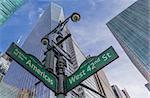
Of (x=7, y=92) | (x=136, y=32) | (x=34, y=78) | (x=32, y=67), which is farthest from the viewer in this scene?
(x=136, y=32)

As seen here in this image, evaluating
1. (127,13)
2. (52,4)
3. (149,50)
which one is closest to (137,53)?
(149,50)

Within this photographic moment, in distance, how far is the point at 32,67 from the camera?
6711 millimetres

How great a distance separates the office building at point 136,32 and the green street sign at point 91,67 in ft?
269

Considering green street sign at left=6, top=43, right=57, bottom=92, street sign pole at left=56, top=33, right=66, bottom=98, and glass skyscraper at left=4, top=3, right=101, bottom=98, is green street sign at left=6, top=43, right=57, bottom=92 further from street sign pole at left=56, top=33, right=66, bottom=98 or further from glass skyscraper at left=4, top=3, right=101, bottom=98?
glass skyscraper at left=4, top=3, right=101, bottom=98

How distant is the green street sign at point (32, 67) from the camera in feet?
21.7

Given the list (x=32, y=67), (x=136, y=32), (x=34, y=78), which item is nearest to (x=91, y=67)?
(x=32, y=67)

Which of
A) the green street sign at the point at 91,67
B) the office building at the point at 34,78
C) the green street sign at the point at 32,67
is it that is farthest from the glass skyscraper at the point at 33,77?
the green street sign at the point at 32,67

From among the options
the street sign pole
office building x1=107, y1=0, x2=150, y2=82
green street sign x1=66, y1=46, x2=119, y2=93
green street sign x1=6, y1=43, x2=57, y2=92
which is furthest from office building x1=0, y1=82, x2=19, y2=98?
green street sign x1=66, y1=46, x2=119, y2=93

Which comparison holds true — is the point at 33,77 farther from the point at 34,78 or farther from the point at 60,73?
the point at 60,73

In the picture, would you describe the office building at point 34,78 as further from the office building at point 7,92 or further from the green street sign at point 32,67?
the green street sign at point 32,67

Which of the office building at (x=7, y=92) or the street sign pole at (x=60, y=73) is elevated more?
the office building at (x=7, y=92)

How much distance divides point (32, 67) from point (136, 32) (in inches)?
3934

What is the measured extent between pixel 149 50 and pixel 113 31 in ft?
106

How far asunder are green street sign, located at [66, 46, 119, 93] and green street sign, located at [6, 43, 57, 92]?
0.46 metres
